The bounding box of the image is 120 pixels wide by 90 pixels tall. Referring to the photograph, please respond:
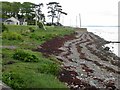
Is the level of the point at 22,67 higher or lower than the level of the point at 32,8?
lower

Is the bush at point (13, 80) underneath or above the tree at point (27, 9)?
underneath

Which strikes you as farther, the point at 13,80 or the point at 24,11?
the point at 24,11

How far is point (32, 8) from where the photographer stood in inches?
4690

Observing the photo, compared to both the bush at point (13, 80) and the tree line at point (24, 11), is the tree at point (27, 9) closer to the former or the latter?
the tree line at point (24, 11)

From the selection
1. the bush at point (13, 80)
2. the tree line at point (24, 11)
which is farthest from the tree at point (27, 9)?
the bush at point (13, 80)

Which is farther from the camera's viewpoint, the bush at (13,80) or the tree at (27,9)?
the tree at (27,9)

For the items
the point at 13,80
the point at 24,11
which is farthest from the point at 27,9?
the point at 13,80

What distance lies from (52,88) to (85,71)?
9189 millimetres

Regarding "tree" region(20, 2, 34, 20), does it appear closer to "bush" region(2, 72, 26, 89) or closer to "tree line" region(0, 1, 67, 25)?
"tree line" region(0, 1, 67, 25)

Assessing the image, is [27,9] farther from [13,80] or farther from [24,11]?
[13,80]

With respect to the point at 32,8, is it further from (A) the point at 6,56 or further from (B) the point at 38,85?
(B) the point at 38,85

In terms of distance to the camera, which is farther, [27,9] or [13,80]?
[27,9]

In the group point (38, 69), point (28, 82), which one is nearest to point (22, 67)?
point (38, 69)

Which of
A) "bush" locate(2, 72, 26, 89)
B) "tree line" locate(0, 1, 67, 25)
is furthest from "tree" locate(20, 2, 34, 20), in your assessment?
"bush" locate(2, 72, 26, 89)
